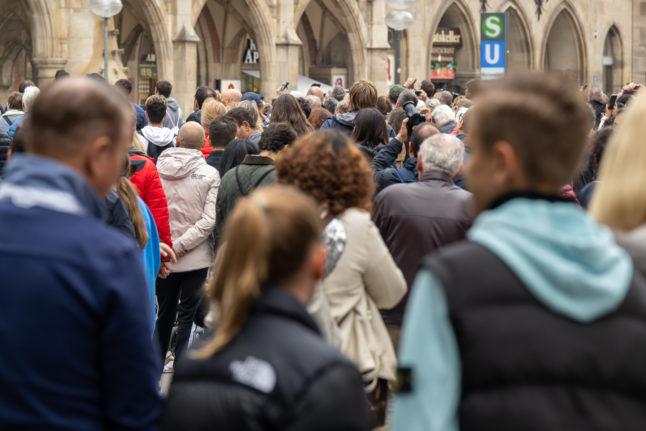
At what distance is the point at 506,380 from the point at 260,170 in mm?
4019

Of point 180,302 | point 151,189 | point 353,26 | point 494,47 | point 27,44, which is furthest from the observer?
point 353,26

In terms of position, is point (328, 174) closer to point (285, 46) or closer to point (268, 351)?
point (268, 351)

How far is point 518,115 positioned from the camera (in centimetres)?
220

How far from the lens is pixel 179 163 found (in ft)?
22.9

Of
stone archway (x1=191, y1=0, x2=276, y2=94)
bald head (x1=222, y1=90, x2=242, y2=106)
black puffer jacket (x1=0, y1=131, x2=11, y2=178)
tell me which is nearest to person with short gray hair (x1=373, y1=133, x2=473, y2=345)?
black puffer jacket (x1=0, y1=131, x2=11, y2=178)

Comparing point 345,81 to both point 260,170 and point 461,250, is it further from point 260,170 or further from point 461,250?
point 461,250

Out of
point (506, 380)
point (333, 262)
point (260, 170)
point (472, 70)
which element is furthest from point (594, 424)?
point (472, 70)

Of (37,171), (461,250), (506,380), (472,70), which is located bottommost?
(506,380)

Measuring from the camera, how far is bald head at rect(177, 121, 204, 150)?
7.10 m

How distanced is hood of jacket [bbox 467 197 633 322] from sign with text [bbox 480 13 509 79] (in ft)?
46.1

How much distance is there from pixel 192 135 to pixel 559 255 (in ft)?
17.0

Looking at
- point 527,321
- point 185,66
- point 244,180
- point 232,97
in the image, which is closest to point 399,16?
point 185,66

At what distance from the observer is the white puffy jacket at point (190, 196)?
697 cm

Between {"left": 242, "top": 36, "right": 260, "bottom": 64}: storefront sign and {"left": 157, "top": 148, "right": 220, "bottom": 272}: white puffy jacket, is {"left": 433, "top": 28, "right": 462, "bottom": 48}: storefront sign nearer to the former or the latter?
{"left": 242, "top": 36, "right": 260, "bottom": 64}: storefront sign
